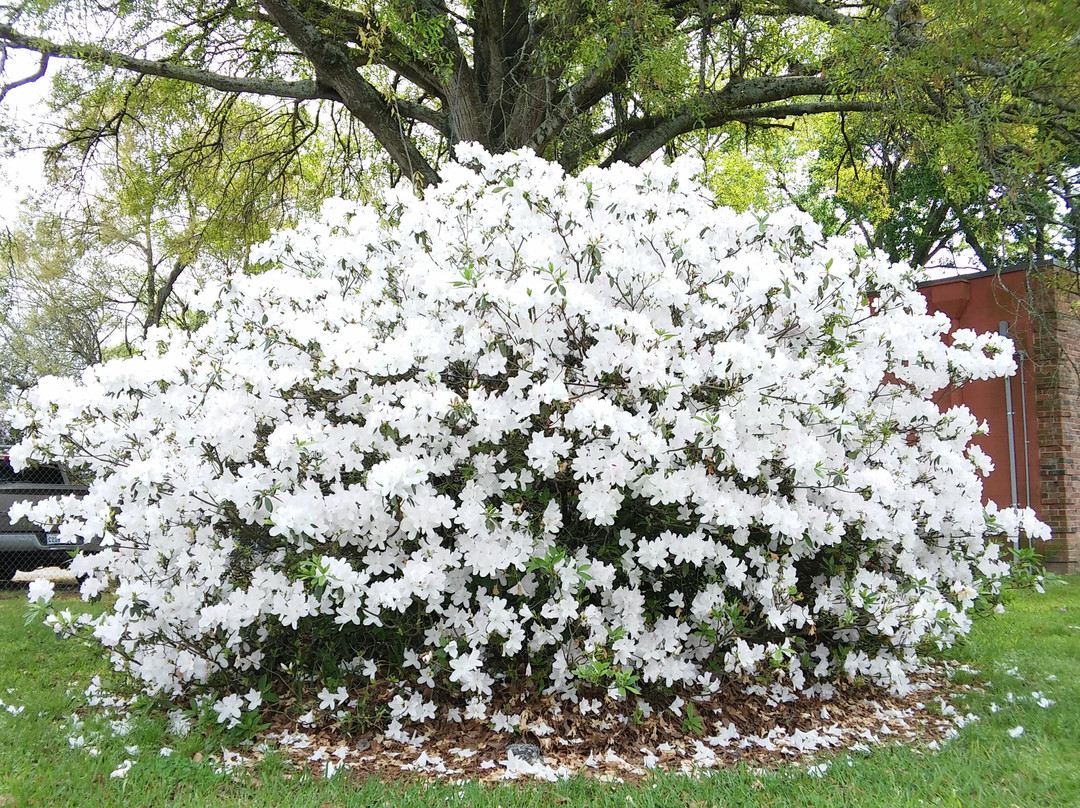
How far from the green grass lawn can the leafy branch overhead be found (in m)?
4.16

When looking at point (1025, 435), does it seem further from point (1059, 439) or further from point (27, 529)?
point (27, 529)

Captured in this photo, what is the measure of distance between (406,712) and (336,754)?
35 centimetres

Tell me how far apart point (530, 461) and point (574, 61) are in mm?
5468

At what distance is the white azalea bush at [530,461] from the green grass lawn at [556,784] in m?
0.40

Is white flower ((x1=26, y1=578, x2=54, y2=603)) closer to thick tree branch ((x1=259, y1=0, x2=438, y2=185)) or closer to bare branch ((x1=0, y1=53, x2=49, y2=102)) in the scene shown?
thick tree branch ((x1=259, y1=0, x2=438, y2=185))

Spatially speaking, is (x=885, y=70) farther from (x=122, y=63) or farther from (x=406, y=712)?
(x=122, y=63)

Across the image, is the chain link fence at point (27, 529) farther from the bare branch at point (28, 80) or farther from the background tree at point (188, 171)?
the bare branch at point (28, 80)

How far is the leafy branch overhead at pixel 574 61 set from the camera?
6020 millimetres

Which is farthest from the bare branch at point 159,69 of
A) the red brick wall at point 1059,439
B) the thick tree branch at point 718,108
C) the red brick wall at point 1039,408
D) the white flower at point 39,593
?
the red brick wall at point 1059,439

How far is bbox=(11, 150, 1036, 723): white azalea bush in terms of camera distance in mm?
3234

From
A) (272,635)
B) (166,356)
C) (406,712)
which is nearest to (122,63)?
(166,356)

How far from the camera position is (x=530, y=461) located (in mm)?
3213

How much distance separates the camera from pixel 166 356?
396cm

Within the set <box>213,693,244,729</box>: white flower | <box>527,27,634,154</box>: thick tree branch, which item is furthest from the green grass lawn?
<box>527,27,634,154</box>: thick tree branch
